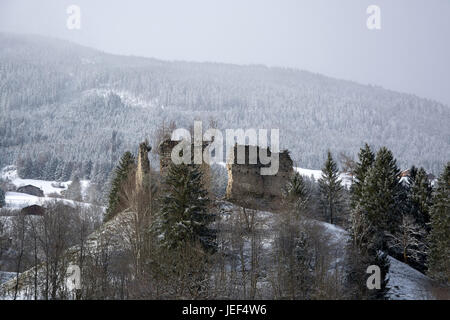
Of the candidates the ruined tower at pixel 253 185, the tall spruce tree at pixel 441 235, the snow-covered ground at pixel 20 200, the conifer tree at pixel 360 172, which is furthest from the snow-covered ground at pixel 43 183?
the tall spruce tree at pixel 441 235

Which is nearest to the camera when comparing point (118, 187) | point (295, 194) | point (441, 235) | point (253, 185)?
point (441, 235)

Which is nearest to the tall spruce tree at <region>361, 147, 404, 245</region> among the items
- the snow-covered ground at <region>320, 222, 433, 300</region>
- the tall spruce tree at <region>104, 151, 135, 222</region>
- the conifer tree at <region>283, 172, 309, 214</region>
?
the snow-covered ground at <region>320, 222, 433, 300</region>

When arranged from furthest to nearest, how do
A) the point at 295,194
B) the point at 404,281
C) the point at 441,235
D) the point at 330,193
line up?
the point at 330,193
the point at 295,194
the point at 441,235
the point at 404,281

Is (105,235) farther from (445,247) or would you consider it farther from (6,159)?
(6,159)

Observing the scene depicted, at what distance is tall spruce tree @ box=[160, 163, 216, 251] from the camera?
33.3m

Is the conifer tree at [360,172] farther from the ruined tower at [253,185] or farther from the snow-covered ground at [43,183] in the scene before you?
the snow-covered ground at [43,183]

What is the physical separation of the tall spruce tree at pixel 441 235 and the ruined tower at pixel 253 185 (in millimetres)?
13048

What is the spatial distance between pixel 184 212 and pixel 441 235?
2190 centimetres

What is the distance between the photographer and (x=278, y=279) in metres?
31.7

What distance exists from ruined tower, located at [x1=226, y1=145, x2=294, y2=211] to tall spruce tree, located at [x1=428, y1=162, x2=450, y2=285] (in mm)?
13048

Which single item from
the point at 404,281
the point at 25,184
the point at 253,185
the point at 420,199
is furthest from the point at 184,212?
the point at 25,184

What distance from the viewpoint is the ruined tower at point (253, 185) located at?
46844 millimetres

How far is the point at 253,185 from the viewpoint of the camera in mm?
47688

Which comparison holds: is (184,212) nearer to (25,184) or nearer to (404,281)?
(404,281)
